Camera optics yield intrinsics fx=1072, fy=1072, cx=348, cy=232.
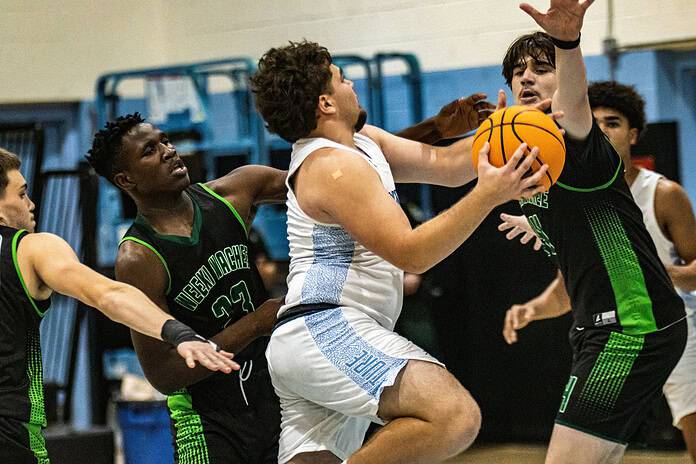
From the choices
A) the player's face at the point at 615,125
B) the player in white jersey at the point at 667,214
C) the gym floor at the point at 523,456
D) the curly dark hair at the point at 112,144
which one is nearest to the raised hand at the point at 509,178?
the curly dark hair at the point at 112,144

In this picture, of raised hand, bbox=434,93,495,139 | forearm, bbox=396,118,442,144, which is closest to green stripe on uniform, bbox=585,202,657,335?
raised hand, bbox=434,93,495,139

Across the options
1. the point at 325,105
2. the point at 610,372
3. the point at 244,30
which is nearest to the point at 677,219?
the point at 610,372

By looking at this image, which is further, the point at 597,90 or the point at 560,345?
the point at 560,345

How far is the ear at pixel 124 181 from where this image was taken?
4.09m

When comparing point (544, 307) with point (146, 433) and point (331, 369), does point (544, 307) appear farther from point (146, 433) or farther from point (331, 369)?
point (146, 433)

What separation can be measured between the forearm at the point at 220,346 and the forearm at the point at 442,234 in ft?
2.70

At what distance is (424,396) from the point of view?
10.4ft

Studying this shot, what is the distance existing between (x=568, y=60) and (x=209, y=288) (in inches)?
60.9

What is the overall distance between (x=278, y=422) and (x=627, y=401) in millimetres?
1275

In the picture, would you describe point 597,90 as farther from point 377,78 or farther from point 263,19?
point 263,19

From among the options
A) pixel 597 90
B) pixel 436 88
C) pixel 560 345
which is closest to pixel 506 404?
pixel 560 345

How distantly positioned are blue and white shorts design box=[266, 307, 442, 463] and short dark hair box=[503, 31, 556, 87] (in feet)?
3.89

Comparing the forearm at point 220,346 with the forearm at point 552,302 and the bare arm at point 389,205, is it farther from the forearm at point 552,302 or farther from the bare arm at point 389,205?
the forearm at point 552,302

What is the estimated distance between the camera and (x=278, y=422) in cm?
402
